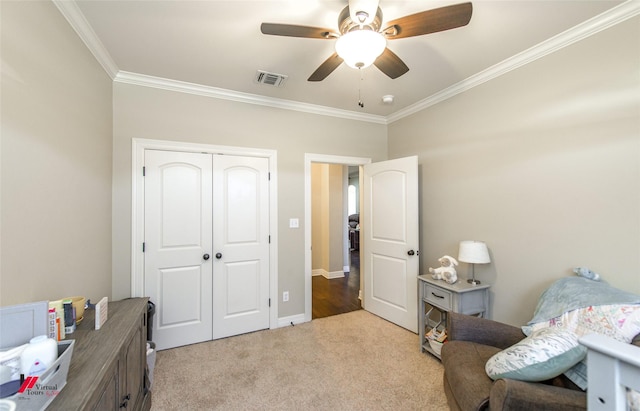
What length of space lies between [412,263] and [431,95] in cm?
192

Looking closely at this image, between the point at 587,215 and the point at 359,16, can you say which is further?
the point at 587,215

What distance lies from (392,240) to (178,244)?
239cm

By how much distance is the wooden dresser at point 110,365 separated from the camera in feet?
3.08

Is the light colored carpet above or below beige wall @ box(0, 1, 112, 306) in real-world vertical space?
below

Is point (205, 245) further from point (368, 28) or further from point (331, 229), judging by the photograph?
point (331, 229)

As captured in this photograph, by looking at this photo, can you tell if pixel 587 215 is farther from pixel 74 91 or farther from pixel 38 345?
pixel 74 91

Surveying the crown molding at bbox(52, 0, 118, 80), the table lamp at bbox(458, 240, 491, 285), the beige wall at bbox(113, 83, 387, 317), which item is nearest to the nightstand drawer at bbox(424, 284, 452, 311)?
the table lamp at bbox(458, 240, 491, 285)

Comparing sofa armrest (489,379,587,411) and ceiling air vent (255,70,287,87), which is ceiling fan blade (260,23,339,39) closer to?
ceiling air vent (255,70,287,87)

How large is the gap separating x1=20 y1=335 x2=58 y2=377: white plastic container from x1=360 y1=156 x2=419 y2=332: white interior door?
2830 mm

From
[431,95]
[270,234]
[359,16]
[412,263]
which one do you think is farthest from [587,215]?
[270,234]

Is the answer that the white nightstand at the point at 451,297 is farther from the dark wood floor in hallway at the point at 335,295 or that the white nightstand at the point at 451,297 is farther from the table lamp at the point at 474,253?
the dark wood floor in hallway at the point at 335,295

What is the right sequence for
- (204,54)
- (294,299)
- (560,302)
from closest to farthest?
(560,302) < (204,54) < (294,299)

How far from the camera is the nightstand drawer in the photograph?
235 centimetres

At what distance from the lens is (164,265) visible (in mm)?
2615
